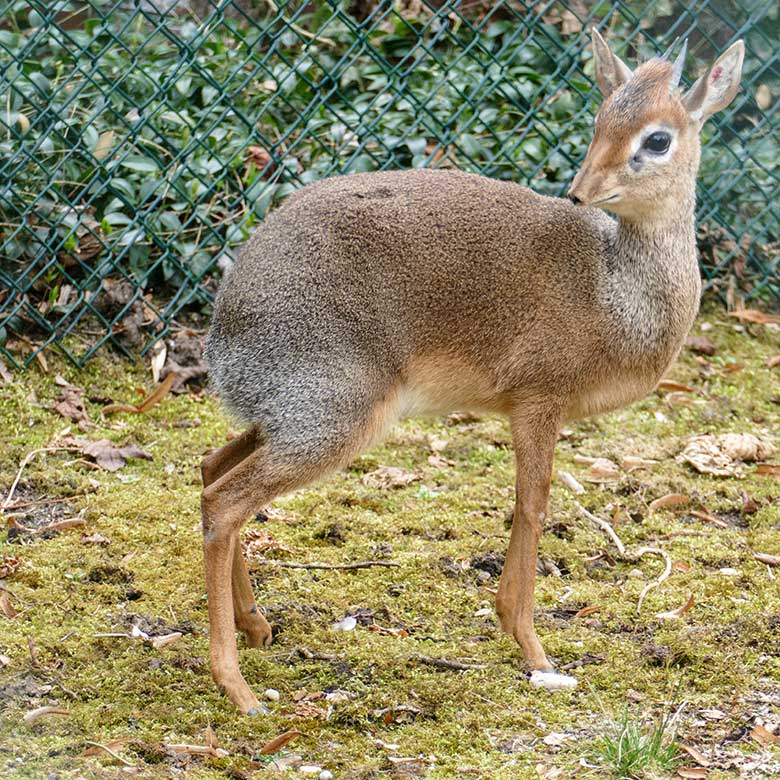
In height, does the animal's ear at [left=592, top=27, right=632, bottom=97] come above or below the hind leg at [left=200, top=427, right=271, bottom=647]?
above

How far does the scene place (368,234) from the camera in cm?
438

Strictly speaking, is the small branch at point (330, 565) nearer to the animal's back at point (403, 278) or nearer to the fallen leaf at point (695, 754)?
the animal's back at point (403, 278)

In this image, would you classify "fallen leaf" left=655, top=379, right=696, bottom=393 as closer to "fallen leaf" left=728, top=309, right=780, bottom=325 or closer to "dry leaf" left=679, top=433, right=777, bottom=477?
"dry leaf" left=679, top=433, right=777, bottom=477

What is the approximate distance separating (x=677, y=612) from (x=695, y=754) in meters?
1.03

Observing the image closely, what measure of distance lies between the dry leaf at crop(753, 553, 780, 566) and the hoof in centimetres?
123

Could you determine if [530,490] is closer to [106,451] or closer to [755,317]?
[106,451]

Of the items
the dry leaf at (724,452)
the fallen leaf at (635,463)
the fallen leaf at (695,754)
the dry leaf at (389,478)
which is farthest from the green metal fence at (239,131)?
the fallen leaf at (695,754)

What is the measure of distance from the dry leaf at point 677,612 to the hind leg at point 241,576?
1.42 meters

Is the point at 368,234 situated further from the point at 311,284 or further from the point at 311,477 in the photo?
the point at 311,477

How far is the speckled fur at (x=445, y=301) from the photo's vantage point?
4.22 meters

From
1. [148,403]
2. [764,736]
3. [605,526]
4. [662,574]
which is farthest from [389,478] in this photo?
[764,736]

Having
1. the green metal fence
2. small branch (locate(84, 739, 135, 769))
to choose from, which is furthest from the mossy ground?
the green metal fence

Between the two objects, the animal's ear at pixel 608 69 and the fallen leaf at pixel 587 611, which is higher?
the animal's ear at pixel 608 69

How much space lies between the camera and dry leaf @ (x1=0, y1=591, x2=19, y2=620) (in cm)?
452
